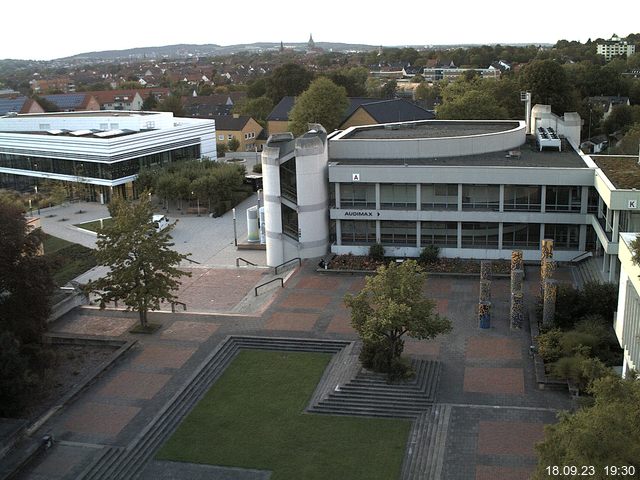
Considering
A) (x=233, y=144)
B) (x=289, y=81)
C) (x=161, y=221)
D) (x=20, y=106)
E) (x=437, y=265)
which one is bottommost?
(x=437, y=265)

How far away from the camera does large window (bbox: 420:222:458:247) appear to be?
40125mm

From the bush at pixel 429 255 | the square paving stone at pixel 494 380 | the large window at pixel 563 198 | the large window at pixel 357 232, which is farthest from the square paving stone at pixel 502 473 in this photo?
the large window at pixel 357 232

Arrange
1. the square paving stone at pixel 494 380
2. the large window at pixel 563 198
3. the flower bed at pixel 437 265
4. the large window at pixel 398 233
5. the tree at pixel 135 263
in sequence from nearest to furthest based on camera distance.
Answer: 1. the square paving stone at pixel 494 380
2. the tree at pixel 135 263
3. the large window at pixel 563 198
4. the flower bed at pixel 437 265
5. the large window at pixel 398 233

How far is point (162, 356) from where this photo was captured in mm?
29203

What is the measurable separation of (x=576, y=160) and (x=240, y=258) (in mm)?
20994

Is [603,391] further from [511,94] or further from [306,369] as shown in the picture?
[511,94]

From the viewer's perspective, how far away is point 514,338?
29.4m

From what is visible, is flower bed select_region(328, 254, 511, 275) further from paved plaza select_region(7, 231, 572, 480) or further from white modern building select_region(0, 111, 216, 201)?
white modern building select_region(0, 111, 216, 201)

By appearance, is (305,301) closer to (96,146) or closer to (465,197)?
(465,197)

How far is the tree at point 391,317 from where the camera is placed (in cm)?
2508

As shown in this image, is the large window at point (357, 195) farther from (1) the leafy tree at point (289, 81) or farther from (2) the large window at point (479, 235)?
(1) the leafy tree at point (289, 81)

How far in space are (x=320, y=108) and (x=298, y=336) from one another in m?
49.0

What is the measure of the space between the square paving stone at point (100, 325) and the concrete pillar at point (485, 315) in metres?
15.9

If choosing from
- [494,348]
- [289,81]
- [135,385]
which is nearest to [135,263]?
[135,385]
